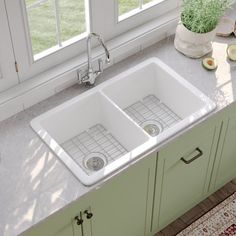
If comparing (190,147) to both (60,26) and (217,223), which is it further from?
(60,26)

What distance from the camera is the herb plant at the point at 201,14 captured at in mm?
2705

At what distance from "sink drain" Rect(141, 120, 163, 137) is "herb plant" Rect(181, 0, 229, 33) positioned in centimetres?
52

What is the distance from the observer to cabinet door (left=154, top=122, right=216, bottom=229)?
8.50 feet

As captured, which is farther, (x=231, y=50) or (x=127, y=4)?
(x=127, y=4)

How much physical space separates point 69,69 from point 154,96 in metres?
0.54

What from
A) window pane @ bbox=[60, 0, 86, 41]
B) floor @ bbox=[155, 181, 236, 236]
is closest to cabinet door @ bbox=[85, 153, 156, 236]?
floor @ bbox=[155, 181, 236, 236]

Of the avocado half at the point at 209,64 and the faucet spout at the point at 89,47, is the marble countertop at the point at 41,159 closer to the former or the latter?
the avocado half at the point at 209,64

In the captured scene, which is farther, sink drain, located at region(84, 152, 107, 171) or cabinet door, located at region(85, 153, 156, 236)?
sink drain, located at region(84, 152, 107, 171)

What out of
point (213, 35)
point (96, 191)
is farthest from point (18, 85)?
point (213, 35)

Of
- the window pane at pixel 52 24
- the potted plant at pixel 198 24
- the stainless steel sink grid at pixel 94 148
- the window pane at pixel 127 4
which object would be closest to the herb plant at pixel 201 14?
the potted plant at pixel 198 24

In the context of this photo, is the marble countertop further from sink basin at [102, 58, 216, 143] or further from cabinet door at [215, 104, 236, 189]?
cabinet door at [215, 104, 236, 189]

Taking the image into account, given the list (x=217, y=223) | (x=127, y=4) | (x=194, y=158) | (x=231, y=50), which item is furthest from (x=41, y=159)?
(x=127, y=4)

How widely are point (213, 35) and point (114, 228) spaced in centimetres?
113

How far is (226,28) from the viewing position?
9.84 ft
